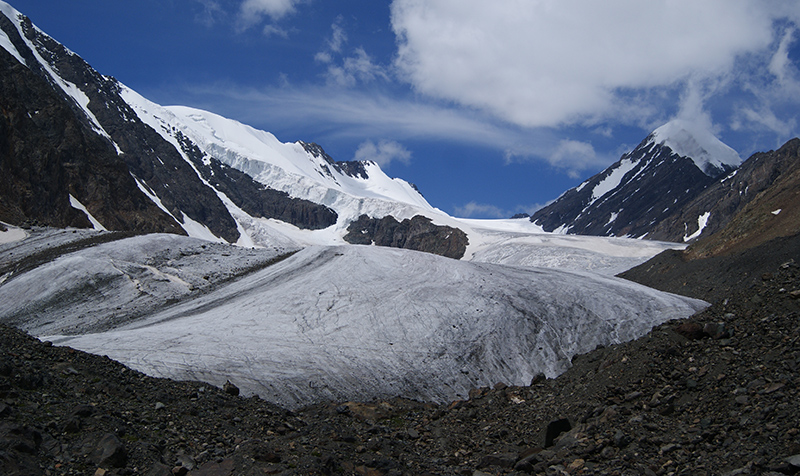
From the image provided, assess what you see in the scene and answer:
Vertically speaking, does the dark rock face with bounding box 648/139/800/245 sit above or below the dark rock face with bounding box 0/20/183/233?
above

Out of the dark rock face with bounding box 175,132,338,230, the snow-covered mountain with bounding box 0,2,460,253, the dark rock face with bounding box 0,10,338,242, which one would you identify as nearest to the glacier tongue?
the dark rock face with bounding box 0,10,338,242

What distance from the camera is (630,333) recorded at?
24.2 metres

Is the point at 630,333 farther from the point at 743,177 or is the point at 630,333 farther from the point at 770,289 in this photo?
the point at 743,177

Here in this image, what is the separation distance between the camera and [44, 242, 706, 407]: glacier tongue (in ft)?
61.6

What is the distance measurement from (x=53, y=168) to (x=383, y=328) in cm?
8118

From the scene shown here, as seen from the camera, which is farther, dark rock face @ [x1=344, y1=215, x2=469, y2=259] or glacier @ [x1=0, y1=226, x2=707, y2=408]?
dark rock face @ [x1=344, y1=215, x2=469, y2=259]

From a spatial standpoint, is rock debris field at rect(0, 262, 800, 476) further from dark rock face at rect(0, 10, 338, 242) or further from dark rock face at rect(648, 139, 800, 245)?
dark rock face at rect(648, 139, 800, 245)

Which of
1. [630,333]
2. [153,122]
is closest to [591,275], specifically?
[630,333]

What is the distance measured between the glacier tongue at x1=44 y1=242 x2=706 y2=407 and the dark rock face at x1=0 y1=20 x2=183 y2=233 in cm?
5136

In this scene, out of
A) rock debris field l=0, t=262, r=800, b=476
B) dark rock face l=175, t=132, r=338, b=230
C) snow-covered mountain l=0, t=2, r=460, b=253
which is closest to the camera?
rock debris field l=0, t=262, r=800, b=476

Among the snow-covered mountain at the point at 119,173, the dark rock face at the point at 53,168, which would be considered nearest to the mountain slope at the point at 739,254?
the snow-covered mountain at the point at 119,173

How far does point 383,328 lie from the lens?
23391 millimetres

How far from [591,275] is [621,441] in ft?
80.5

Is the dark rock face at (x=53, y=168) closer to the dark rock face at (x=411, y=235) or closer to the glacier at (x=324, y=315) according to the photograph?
the glacier at (x=324, y=315)
